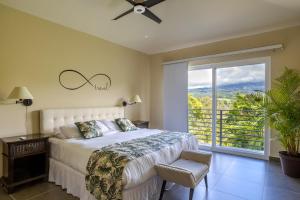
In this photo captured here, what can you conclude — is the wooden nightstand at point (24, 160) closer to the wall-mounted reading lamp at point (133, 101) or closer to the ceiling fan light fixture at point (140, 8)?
the wall-mounted reading lamp at point (133, 101)

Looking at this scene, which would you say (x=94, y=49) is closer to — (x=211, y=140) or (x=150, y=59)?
(x=150, y=59)

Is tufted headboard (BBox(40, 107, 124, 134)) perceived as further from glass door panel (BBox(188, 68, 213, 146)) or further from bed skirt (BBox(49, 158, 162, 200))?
glass door panel (BBox(188, 68, 213, 146))

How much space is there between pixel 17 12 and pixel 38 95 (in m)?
1.40

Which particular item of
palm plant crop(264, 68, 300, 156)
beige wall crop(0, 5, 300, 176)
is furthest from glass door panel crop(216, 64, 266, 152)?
palm plant crop(264, 68, 300, 156)

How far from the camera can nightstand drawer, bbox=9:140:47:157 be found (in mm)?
2600

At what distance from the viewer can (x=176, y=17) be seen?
11.3ft

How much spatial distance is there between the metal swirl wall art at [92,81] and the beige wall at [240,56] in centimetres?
166

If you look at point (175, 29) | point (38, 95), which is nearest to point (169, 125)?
→ point (175, 29)

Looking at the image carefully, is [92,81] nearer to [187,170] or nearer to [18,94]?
[18,94]

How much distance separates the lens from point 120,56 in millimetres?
4855

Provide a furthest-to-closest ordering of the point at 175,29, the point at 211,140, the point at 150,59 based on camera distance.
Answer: the point at 150,59 < the point at 211,140 < the point at 175,29

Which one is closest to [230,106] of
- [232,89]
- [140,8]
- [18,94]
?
[232,89]

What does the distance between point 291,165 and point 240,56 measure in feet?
7.84

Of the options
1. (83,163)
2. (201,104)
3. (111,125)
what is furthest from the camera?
(201,104)
